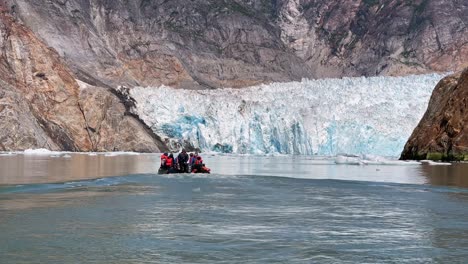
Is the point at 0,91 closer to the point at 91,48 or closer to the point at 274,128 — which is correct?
the point at 274,128

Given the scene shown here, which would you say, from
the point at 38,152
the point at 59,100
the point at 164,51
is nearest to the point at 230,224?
the point at 38,152

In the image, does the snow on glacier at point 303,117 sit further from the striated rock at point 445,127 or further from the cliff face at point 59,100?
the striated rock at point 445,127

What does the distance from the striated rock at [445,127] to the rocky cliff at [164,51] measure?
3452 centimetres

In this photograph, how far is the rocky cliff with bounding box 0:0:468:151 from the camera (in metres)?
84.6

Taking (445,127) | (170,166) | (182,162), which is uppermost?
(445,127)

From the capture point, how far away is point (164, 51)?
5886 inches

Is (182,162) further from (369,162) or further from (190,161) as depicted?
(369,162)

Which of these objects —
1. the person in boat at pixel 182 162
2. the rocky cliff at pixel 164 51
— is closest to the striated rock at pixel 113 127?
the rocky cliff at pixel 164 51

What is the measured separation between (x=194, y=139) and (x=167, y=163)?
46.0 meters

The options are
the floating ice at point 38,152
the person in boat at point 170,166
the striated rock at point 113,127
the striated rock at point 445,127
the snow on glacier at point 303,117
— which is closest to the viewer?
the person in boat at point 170,166

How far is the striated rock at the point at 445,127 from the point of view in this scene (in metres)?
51.9

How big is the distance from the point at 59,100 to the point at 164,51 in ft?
212

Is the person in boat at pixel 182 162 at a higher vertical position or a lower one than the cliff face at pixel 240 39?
lower

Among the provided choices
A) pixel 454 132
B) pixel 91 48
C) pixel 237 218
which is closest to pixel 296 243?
pixel 237 218
